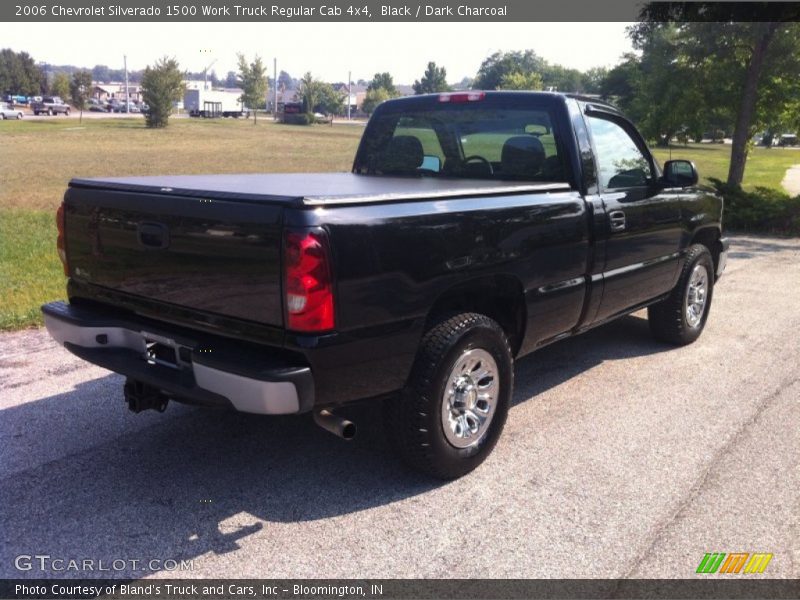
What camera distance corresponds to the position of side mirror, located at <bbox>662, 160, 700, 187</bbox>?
216 inches

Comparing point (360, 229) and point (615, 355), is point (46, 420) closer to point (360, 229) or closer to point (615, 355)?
point (360, 229)

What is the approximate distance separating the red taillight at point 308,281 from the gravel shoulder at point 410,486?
3.22 feet

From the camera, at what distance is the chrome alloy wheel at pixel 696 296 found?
20.2 feet

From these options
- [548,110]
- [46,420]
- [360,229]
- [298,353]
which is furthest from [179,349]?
[548,110]

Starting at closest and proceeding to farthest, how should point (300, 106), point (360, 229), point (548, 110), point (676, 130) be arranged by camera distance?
point (360, 229)
point (548, 110)
point (676, 130)
point (300, 106)

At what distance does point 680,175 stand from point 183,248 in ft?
12.4

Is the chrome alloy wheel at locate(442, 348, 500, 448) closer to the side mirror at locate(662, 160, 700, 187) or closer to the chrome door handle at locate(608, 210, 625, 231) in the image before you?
the chrome door handle at locate(608, 210, 625, 231)

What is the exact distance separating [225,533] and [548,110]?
3173 mm

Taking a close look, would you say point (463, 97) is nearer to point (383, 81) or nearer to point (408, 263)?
point (408, 263)

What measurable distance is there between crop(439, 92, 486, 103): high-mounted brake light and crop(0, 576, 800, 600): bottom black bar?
130 inches

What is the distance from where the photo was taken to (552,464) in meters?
4.00

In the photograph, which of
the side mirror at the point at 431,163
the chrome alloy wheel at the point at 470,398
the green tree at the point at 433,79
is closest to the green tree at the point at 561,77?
the green tree at the point at 433,79

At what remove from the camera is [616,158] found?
5109 millimetres

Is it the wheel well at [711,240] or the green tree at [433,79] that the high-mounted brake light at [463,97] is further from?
the green tree at [433,79]
